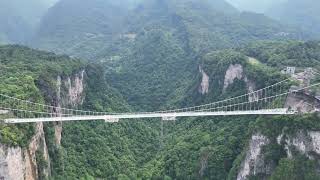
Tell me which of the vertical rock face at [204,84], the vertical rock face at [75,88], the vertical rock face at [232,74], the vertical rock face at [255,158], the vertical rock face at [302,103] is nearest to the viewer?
the vertical rock face at [302,103]

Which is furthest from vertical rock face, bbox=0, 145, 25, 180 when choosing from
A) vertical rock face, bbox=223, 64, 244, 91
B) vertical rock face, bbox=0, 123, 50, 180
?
vertical rock face, bbox=223, 64, 244, 91

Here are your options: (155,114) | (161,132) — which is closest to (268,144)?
(155,114)

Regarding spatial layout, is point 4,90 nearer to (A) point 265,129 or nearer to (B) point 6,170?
(B) point 6,170

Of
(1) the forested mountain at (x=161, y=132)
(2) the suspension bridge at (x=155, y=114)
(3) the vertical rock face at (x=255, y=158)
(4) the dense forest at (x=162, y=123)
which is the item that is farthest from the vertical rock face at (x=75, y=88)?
(3) the vertical rock face at (x=255, y=158)

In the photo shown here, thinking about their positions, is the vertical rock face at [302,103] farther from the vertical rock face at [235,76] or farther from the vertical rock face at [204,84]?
the vertical rock face at [204,84]

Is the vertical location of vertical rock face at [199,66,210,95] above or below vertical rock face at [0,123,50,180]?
above

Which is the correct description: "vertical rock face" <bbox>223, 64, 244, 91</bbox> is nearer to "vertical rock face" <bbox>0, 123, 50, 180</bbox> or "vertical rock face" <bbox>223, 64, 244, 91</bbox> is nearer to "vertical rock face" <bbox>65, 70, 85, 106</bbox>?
"vertical rock face" <bbox>65, 70, 85, 106</bbox>
